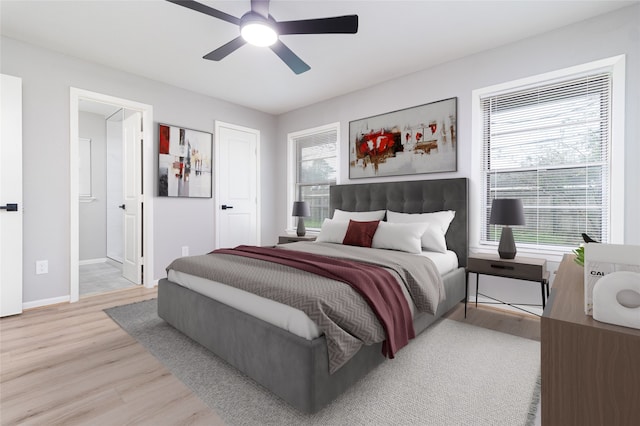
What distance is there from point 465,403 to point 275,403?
0.99 meters

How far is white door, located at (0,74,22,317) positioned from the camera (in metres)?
2.76

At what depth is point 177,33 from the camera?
9.21 ft

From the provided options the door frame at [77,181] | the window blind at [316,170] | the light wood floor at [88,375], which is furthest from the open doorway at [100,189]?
the window blind at [316,170]

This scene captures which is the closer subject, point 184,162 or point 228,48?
point 228,48

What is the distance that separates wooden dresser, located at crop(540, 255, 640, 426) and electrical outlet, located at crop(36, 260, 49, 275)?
4098 millimetres

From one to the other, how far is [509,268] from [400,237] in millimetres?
935

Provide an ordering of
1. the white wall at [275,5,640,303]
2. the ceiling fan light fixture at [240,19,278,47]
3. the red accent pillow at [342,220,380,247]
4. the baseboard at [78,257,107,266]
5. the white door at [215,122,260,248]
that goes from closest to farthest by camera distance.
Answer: the ceiling fan light fixture at [240,19,278,47] < the white wall at [275,5,640,303] < the red accent pillow at [342,220,380,247] < the white door at [215,122,260,248] < the baseboard at [78,257,107,266]

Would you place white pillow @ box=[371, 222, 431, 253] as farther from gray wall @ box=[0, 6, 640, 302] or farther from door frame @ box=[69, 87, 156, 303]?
door frame @ box=[69, 87, 156, 303]

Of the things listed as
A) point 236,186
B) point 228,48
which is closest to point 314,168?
point 236,186

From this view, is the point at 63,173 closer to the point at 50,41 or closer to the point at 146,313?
the point at 50,41

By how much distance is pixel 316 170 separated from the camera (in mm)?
4879

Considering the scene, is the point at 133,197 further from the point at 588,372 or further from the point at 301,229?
the point at 588,372

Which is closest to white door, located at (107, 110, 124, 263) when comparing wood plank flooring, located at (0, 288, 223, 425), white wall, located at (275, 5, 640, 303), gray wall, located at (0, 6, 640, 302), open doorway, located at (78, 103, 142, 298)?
open doorway, located at (78, 103, 142, 298)

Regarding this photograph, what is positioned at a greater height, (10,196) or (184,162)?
(184,162)
